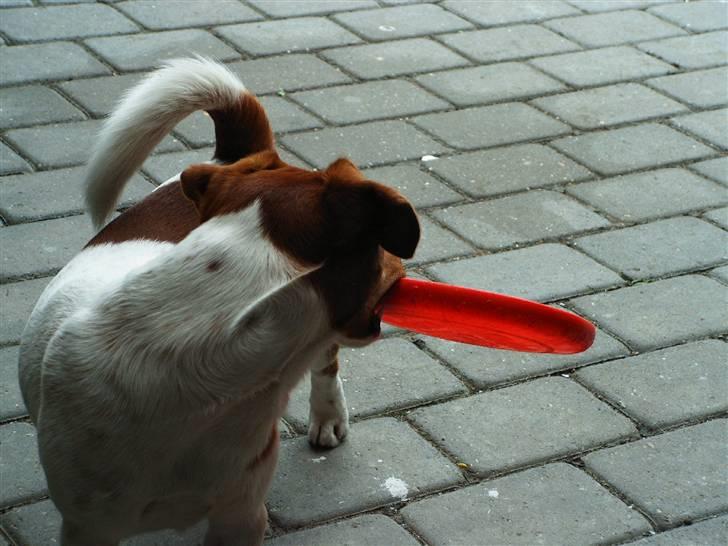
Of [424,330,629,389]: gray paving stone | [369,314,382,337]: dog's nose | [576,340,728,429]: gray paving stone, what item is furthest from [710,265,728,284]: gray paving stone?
[369,314,382,337]: dog's nose

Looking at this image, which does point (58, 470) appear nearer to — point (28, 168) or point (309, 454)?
point (309, 454)

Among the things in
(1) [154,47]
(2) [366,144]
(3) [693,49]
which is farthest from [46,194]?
(3) [693,49]

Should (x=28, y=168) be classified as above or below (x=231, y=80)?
below

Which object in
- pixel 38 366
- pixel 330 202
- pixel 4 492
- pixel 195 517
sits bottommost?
pixel 4 492

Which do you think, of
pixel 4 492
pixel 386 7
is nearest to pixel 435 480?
pixel 4 492

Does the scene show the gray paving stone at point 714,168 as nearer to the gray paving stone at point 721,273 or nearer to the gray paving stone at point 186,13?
the gray paving stone at point 721,273

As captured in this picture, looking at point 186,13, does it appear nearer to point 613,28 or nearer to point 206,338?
point 613,28

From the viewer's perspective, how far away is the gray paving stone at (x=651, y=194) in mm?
4453

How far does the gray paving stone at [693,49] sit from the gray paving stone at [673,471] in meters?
2.79

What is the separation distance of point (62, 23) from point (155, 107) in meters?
3.17

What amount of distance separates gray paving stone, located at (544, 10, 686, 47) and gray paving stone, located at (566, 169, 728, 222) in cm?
136

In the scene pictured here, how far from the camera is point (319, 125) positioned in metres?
4.88

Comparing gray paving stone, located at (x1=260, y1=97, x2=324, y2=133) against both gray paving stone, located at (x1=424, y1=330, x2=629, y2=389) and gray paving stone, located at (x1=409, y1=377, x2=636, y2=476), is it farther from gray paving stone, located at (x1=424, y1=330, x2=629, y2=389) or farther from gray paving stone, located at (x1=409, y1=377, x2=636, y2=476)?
gray paving stone, located at (x1=409, y1=377, x2=636, y2=476)

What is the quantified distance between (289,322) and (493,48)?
152 inches
